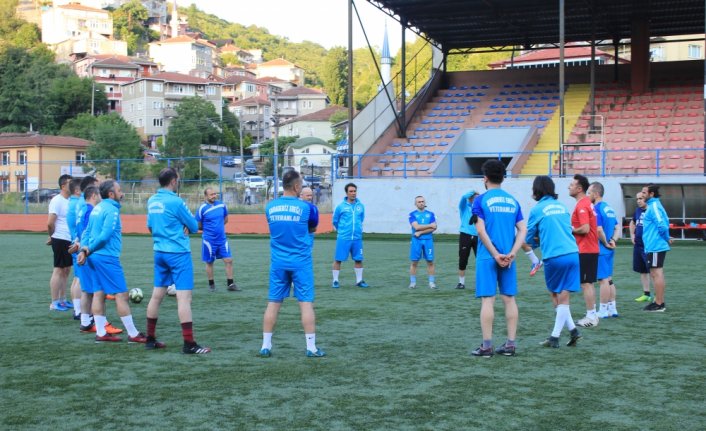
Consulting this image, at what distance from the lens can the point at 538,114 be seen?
3488 cm

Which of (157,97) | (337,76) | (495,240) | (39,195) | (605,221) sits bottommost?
(495,240)

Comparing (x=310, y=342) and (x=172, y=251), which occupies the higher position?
(x=172, y=251)

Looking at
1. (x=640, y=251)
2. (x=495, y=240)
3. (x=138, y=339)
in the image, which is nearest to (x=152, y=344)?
(x=138, y=339)

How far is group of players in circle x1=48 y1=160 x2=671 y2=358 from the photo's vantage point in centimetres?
784

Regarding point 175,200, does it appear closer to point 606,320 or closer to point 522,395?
point 522,395

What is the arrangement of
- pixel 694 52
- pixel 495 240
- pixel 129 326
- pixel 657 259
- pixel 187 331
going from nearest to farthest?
A: pixel 495 240 → pixel 187 331 → pixel 129 326 → pixel 657 259 → pixel 694 52

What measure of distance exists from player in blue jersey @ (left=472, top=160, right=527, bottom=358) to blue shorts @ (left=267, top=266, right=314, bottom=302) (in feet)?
5.37

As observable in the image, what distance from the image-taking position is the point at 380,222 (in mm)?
29234

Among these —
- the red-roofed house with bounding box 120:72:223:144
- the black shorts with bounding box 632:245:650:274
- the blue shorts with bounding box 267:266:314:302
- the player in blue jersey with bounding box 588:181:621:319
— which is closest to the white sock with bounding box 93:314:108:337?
the blue shorts with bounding box 267:266:314:302

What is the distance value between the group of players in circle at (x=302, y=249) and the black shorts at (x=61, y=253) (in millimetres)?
14

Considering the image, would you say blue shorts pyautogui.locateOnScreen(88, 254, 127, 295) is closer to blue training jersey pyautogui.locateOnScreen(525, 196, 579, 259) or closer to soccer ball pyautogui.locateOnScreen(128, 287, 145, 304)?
soccer ball pyautogui.locateOnScreen(128, 287, 145, 304)

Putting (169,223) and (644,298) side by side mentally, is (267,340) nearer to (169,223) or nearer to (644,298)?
(169,223)

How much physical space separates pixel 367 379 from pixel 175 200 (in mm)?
2800

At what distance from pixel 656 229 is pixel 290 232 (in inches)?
229
